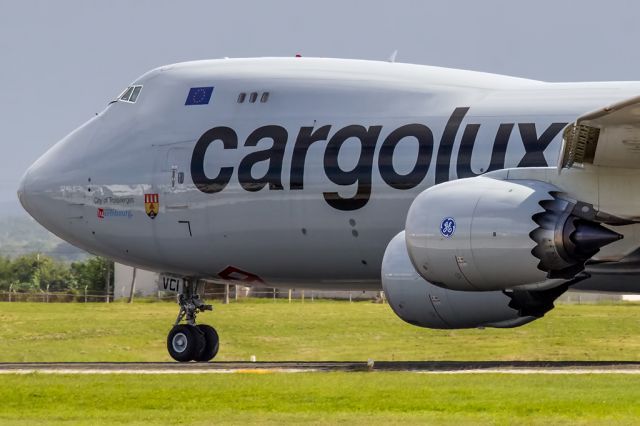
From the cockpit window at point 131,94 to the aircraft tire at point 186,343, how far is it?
468cm

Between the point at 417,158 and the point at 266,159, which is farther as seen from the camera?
the point at 266,159

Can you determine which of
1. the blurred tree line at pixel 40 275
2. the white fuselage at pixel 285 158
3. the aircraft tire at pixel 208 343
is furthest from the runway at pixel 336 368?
the blurred tree line at pixel 40 275

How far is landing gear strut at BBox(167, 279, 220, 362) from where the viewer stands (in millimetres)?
31094

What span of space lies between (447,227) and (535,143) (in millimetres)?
3998

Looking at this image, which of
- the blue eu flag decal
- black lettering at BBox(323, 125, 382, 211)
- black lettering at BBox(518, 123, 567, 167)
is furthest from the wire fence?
black lettering at BBox(518, 123, 567, 167)

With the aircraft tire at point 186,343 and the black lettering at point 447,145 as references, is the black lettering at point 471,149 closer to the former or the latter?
the black lettering at point 447,145

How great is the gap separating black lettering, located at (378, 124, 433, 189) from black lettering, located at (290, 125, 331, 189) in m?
1.42

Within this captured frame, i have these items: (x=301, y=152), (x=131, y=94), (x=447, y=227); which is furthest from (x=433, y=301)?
(x=131, y=94)

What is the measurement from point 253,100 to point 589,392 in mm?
12172

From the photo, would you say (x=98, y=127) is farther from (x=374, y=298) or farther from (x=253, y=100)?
(x=374, y=298)

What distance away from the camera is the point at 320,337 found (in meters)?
48.9

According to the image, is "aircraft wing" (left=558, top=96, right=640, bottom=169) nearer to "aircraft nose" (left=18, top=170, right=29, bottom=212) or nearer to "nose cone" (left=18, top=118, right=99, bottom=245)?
"nose cone" (left=18, top=118, right=99, bottom=245)

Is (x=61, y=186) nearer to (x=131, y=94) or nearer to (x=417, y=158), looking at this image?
(x=131, y=94)

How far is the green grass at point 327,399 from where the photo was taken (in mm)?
18203
